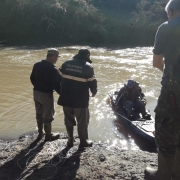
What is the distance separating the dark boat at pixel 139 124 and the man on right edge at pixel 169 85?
3808 millimetres

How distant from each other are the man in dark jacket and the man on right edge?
16.2 feet

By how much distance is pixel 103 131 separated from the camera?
8.06 meters

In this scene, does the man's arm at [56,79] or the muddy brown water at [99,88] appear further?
the muddy brown water at [99,88]

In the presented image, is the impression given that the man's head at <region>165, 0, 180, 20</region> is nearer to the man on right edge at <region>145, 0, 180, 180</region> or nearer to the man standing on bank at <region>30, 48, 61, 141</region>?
the man on right edge at <region>145, 0, 180, 180</region>

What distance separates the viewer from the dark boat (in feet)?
23.1

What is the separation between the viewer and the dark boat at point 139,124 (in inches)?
278

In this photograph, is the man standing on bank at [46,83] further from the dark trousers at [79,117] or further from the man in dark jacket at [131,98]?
the man in dark jacket at [131,98]

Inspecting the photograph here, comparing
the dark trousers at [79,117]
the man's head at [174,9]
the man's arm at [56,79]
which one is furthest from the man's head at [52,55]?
the man's head at [174,9]

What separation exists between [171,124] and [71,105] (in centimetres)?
220

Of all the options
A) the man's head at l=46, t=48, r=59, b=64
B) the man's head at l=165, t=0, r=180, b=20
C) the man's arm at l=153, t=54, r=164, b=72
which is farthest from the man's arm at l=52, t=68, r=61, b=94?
the man's head at l=165, t=0, r=180, b=20

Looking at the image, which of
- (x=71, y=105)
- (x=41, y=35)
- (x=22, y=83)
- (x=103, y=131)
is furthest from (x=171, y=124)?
(x=41, y=35)

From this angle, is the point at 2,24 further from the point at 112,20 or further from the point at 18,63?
the point at 18,63

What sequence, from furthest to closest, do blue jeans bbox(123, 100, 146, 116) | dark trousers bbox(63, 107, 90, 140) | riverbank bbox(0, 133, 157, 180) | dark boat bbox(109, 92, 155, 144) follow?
1. blue jeans bbox(123, 100, 146, 116)
2. dark boat bbox(109, 92, 155, 144)
3. dark trousers bbox(63, 107, 90, 140)
4. riverbank bbox(0, 133, 157, 180)

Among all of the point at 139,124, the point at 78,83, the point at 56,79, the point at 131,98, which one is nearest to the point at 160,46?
the point at 78,83
